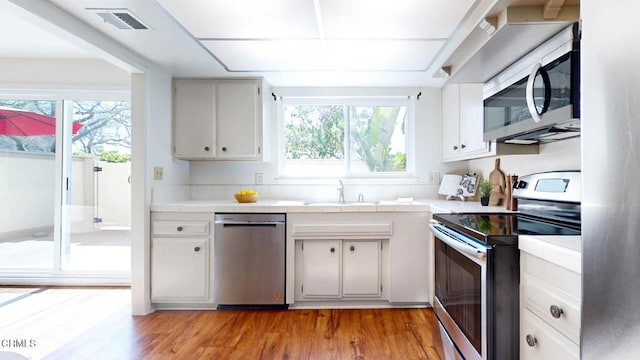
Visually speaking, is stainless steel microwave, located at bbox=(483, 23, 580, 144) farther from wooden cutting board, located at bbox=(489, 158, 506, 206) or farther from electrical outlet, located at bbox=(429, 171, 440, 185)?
electrical outlet, located at bbox=(429, 171, 440, 185)

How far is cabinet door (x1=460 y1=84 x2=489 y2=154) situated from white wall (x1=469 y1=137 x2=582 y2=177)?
29cm

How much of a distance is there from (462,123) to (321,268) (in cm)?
167

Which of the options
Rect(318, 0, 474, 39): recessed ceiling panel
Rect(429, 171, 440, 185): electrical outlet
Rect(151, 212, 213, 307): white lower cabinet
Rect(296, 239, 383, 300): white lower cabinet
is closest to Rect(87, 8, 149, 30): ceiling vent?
Rect(318, 0, 474, 39): recessed ceiling panel

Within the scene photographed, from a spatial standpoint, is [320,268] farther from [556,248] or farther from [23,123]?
[23,123]

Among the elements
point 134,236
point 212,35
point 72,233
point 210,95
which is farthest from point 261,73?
point 72,233

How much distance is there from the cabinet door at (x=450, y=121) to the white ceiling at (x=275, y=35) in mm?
271

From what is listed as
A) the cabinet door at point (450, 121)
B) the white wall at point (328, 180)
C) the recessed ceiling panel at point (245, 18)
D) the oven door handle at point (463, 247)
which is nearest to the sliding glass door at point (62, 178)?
the white wall at point (328, 180)

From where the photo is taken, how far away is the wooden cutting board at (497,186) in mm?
2445

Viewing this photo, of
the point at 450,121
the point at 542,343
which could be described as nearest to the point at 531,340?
the point at 542,343

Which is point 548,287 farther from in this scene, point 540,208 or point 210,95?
point 210,95

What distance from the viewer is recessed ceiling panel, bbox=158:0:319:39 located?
1.68m

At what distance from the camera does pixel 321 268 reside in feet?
8.54

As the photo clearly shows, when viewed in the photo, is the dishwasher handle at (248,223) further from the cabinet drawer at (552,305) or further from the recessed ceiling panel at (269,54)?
the cabinet drawer at (552,305)

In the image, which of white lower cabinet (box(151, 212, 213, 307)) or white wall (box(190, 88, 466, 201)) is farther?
white wall (box(190, 88, 466, 201))
